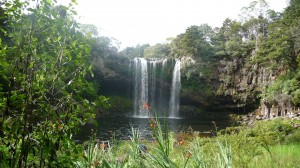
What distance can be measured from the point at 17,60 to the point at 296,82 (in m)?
26.9

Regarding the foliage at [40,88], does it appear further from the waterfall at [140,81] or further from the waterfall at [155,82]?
the waterfall at [140,81]

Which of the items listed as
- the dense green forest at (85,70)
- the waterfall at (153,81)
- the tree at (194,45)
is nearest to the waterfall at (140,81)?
the waterfall at (153,81)

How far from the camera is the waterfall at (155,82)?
35.5m

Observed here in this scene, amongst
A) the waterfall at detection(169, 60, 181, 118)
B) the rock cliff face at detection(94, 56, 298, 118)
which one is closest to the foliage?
the rock cliff face at detection(94, 56, 298, 118)

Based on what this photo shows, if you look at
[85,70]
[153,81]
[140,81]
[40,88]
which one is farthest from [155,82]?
[40,88]

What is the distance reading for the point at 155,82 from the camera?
36.4 m

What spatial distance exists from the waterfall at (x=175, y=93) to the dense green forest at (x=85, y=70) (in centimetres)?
120

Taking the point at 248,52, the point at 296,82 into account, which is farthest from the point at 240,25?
the point at 296,82

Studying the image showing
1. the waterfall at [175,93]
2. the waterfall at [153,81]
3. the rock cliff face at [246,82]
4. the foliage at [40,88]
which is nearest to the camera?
the foliage at [40,88]

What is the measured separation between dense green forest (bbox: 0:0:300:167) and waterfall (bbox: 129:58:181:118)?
5.47ft

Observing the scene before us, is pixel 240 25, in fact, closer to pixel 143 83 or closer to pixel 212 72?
pixel 212 72

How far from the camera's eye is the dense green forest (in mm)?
1844

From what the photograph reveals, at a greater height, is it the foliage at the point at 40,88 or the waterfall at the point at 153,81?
the waterfall at the point at 153,81

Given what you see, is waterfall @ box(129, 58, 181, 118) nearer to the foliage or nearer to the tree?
the tree
